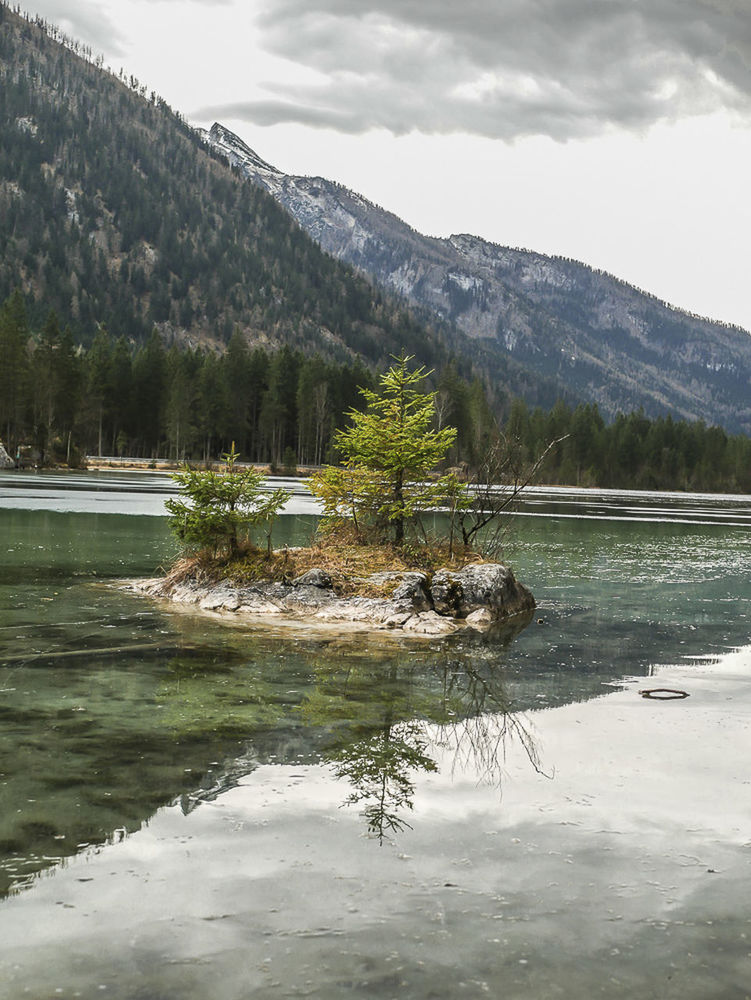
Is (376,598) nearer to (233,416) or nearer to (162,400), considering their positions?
(162,400)

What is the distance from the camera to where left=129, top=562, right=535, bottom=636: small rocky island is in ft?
53.6

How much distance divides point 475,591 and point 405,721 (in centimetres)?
809

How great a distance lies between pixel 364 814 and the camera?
271 inches

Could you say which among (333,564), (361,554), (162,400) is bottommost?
(333,564)

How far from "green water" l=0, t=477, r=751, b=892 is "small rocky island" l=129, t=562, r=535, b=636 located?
2.97ft

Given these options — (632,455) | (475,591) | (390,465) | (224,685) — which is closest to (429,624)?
(475,591)

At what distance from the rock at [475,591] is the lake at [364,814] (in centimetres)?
251

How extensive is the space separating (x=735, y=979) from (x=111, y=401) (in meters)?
121

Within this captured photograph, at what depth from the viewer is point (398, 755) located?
843cm

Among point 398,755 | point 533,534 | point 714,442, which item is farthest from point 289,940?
point 714,442

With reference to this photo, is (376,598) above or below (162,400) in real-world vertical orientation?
below

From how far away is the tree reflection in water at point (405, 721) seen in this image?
7.60m

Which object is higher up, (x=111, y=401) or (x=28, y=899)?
(x=111, y=401)

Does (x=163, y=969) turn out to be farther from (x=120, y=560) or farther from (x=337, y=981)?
(x=120, y=560)
